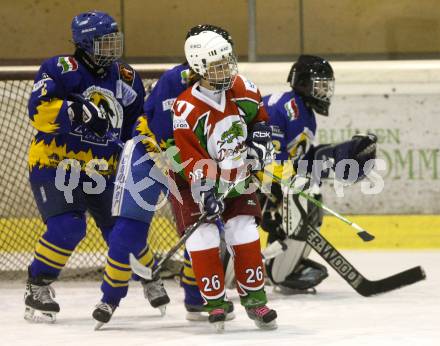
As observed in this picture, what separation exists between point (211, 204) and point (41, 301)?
83 centimetres

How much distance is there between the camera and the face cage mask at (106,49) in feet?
13.3

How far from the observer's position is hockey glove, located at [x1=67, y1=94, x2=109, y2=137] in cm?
397

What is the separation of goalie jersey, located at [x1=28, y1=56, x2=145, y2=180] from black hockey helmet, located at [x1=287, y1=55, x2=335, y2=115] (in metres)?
0.68

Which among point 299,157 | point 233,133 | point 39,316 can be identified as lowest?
point 39,316

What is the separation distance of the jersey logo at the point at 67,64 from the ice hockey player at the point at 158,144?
287mm

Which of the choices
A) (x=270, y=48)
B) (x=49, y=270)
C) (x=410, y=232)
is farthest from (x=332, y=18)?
(x=49, y=270)

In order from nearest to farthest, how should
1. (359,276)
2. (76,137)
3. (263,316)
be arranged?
(263,316) < (76,137) < (359,276)

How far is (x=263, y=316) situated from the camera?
12.0 ft

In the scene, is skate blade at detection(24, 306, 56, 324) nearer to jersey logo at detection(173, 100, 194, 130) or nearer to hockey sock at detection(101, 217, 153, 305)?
hockey sock at detection(101, 217, 153, 305)

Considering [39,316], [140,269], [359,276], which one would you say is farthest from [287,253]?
[39,316]

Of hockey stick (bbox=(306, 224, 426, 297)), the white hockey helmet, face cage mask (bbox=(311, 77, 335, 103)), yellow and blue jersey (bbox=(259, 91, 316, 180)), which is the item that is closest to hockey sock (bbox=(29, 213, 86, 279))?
the white hockey helmet

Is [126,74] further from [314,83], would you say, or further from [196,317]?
[196,317]

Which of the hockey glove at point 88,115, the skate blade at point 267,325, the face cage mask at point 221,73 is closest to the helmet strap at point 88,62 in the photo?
the hockey glove at point 88,115

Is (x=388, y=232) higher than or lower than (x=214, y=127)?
lower
